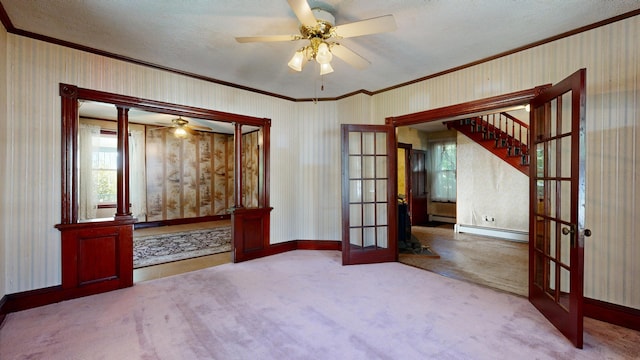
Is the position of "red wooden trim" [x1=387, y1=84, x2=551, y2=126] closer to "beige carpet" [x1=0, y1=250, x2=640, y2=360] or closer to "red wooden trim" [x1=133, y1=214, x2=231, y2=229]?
"beige carpet" [x1=0, y1=250, x2=640, y2=360]

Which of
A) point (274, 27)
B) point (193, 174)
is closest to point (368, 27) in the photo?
point (274, 27)

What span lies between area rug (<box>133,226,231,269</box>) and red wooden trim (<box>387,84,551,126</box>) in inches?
157

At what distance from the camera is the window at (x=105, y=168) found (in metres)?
6.53

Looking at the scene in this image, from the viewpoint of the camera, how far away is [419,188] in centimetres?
842

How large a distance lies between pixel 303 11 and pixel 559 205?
112 inches

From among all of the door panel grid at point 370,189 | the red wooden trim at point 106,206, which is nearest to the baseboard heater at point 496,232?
the door panel grid at point 370,189

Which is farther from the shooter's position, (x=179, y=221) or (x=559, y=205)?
(x=179, y=221)

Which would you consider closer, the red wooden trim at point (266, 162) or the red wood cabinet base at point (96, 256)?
the red wood cabinet base at point (96, 256)

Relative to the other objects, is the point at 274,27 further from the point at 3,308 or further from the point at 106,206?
the point at 106,206

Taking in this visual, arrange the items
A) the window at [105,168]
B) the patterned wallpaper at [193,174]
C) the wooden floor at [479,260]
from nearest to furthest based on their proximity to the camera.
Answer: the wooden floor at [479,260] → the window at [105,168] → the patterned wallpaper at [193,174]

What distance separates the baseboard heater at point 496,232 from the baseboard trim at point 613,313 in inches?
143

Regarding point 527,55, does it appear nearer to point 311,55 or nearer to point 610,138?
point 610,138

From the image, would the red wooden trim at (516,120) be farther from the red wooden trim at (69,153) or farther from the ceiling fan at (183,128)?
the red wooden trim at (69,153)

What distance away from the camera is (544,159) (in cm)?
270
